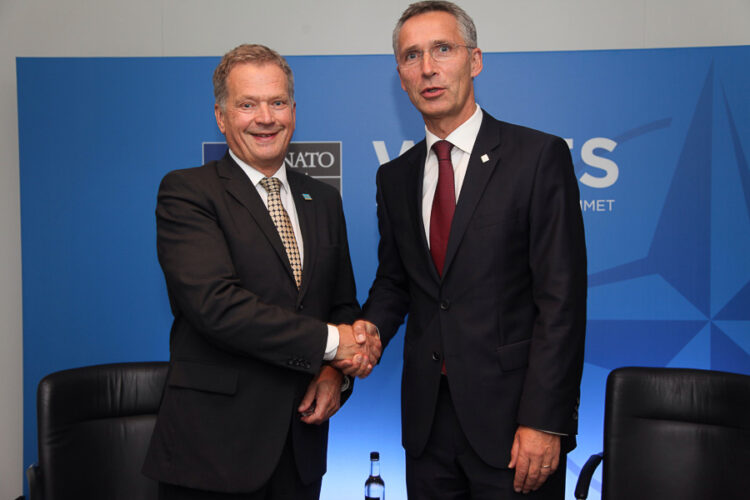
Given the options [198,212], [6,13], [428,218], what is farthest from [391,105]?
[6,13]

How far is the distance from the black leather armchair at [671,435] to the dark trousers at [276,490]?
1196mm

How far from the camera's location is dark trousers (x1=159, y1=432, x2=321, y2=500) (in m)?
1.82

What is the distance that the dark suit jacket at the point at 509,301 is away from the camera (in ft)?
5.87

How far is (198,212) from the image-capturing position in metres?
1.90

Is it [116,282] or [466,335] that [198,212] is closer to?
[466,335]

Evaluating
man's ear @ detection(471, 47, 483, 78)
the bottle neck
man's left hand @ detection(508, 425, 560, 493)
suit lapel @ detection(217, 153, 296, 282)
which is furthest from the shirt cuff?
the bottle neck

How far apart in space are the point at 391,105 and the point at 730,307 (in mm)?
2190

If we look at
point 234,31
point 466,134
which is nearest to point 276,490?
point 466,134

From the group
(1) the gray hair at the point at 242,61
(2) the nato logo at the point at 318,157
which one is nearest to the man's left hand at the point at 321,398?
(1) the gray hair at the point at 242,61

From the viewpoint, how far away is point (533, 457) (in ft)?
5.82

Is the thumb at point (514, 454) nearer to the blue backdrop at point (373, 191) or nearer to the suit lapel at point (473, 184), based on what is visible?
the suit lapel at point (473, 184)

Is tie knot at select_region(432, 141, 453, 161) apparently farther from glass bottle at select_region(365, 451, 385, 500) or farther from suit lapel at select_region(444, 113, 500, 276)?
glass bottle at select_region(365, 451, 385, 500)

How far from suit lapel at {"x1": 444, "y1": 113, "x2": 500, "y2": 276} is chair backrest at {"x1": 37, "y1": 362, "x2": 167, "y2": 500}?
1.42 metres

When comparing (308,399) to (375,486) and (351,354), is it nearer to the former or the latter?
(351,354)
